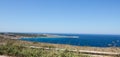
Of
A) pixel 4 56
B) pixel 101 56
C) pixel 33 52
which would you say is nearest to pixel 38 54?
pixel 33 52

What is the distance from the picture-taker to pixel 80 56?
1469cm

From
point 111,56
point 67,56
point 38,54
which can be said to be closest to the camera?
point 67,56

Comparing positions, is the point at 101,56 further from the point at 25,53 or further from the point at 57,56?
the point at 25,53

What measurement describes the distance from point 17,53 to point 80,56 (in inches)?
180

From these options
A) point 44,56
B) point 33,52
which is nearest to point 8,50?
point 33,52

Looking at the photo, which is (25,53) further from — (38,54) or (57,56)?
(57,56)

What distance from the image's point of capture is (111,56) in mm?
16938

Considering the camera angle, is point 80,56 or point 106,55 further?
point 106,55

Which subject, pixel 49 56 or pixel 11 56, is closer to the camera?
pixel 49 56

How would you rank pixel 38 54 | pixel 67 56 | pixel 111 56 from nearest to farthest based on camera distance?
1. pixel 67 56
2. pixel 38 54
3. pixel 111 56

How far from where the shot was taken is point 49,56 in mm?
14594

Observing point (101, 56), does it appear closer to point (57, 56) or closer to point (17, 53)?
point (57, 56)

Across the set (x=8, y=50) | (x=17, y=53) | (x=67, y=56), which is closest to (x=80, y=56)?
(x=67, y=56)

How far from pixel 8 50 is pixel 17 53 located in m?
1.41
